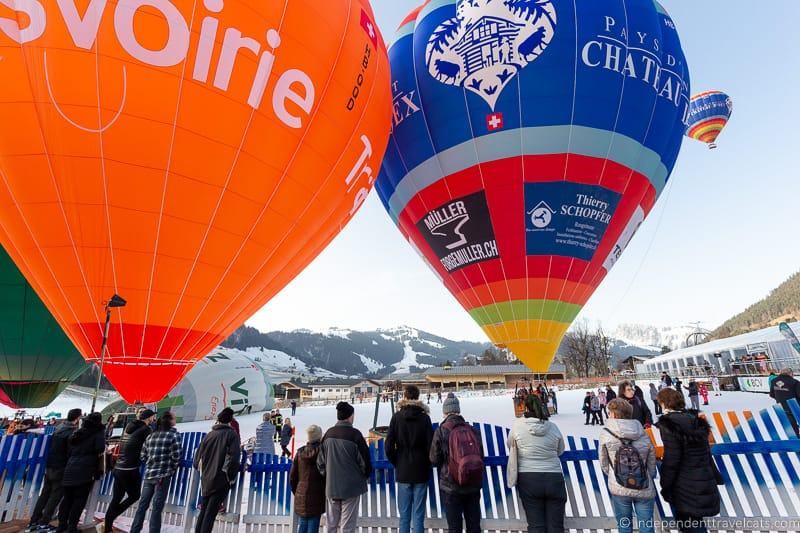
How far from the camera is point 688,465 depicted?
3381 mm

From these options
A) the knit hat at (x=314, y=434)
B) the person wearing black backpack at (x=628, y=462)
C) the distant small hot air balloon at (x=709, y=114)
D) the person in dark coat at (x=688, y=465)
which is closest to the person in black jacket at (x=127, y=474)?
the knit hat at (x=314, y=434)

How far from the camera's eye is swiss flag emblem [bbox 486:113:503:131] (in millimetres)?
10336

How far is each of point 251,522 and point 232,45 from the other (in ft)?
21.0

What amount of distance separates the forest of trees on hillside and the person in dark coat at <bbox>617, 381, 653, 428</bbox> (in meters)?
129

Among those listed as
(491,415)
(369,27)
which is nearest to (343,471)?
(369,27)

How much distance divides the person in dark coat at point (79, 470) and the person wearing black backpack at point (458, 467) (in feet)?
13.7

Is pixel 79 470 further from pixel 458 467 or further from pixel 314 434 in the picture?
pixel 458 467

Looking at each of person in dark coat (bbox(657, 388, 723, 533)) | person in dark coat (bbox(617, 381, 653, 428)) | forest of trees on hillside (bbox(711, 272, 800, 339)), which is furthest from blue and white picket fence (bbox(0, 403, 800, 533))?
forest of trees on hillside (bbox(711, 272, 800, 339))

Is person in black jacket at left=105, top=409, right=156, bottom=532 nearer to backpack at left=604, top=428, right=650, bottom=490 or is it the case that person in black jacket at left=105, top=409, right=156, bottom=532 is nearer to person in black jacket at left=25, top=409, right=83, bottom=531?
person in black jacket at left=25, top=409, right=83, bottom=531

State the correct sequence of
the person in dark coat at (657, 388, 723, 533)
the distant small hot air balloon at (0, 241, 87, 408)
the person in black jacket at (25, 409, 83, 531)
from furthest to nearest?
the distant small hot air balloon at (0, 241, 87, 408) → the person in black jacket at (25, 409, 83, 531) → the person in dark coat at (657, 388, 723, 533)

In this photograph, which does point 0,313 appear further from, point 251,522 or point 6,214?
point 251,522

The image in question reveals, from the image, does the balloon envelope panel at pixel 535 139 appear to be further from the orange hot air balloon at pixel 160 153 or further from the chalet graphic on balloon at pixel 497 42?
the orange hot air balloon at pixel 160 153

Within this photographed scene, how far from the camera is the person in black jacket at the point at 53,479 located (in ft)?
17.4

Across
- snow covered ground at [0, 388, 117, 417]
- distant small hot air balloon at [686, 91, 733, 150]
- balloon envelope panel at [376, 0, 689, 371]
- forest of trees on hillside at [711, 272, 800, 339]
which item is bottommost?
snow covered ground at [0, 388, 117, 417]
